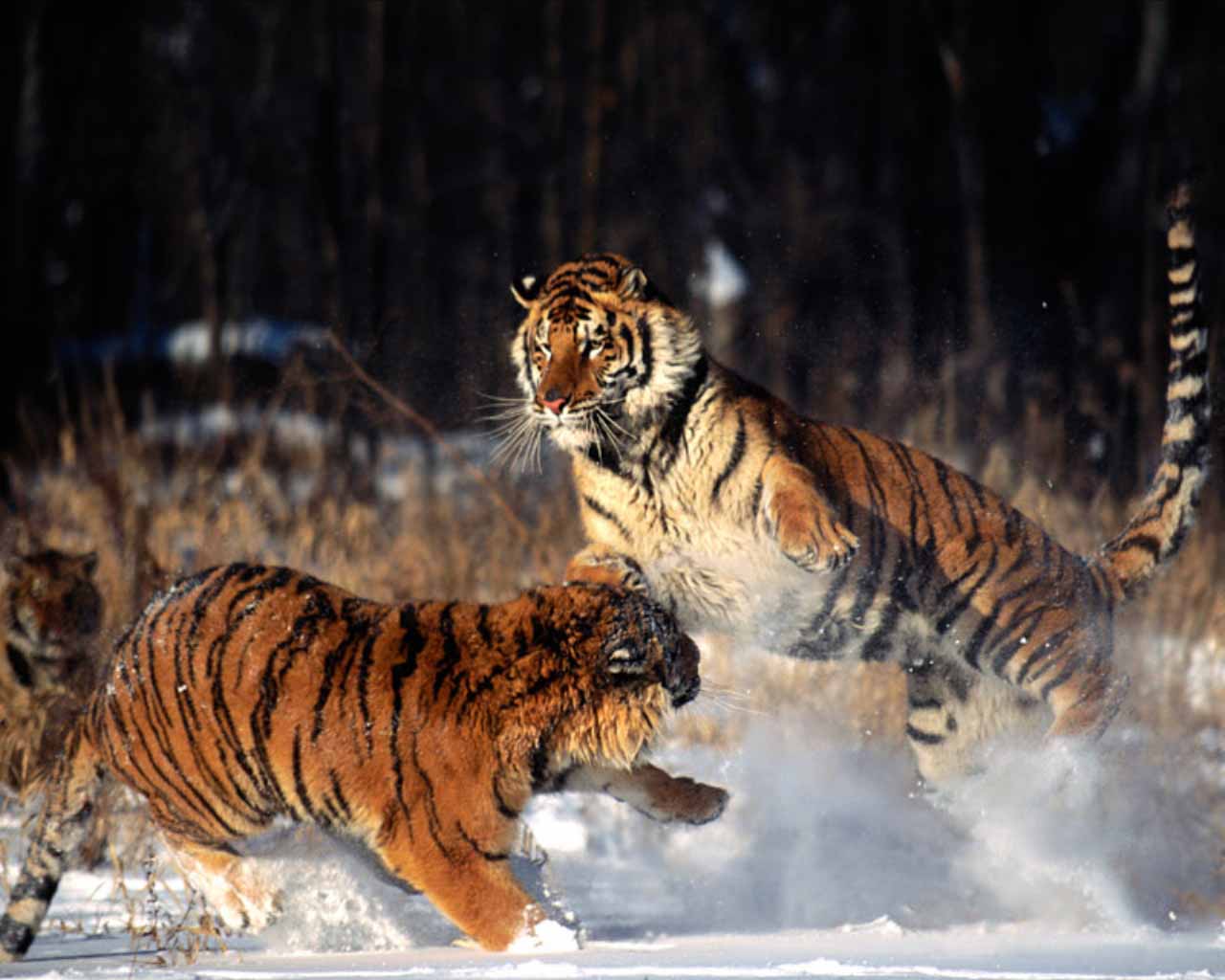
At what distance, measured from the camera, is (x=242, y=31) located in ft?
73.9

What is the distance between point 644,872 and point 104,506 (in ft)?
9.16

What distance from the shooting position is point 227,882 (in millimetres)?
3850

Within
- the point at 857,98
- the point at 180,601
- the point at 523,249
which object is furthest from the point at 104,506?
the point at 523,249

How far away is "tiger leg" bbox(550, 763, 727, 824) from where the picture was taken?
3.84m

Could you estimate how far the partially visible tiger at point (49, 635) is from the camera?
5.08 meters

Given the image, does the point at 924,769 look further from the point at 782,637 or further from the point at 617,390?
the point at 617,390

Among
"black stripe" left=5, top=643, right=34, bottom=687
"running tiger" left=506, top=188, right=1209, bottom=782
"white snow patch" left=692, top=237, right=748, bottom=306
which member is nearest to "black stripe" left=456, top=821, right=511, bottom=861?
"running tiger" left=506, top=188, right=1209, bottom=782

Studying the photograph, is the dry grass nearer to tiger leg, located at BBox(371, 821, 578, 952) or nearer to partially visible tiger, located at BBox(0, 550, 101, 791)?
partially visible tiger, located at BBox(0, 550, 101, 791)

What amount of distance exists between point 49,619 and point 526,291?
6.05 feet

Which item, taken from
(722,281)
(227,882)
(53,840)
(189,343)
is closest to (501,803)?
(227,882)

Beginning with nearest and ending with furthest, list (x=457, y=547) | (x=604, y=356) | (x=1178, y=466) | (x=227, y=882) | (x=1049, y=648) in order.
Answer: (x=227, y=882), (x=604, y=356), (x=1049, y=648), (x=1178, y=466), (x=457, y=547)

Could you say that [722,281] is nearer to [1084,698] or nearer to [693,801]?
[1084,698]

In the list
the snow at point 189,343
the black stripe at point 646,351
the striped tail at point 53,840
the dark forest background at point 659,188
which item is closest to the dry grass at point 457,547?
the dark forest background at point 659,188

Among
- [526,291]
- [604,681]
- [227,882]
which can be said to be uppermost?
[526,291]
